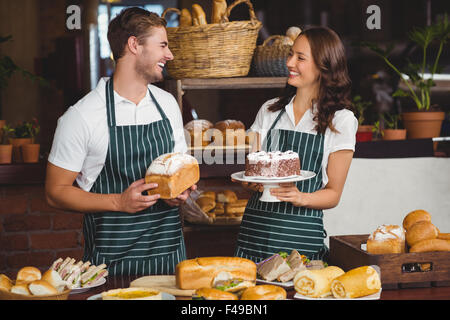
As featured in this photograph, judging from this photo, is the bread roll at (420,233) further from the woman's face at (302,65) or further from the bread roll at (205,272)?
the woman's face at (302,65)

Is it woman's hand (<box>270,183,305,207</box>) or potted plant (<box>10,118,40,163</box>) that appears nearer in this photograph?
woman's hand (<box>270,183,305,207</box>)

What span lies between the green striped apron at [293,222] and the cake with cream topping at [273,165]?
0.29 m

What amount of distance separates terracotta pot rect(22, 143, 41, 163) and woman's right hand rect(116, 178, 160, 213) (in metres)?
1.52

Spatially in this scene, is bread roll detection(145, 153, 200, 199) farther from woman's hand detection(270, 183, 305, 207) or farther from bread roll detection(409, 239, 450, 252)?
bread roll detection(409, 239, 450, 252)

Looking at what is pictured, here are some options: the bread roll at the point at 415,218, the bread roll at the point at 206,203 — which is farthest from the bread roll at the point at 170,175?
the bread roll at the point at 206,203

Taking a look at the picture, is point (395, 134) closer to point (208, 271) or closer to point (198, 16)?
point (198, 16)

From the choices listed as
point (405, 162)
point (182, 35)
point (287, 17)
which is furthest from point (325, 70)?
point (287, 17)

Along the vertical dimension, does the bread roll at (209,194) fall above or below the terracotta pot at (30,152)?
below

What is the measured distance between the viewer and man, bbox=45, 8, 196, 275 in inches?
81.0

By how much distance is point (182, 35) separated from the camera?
295 centimetres

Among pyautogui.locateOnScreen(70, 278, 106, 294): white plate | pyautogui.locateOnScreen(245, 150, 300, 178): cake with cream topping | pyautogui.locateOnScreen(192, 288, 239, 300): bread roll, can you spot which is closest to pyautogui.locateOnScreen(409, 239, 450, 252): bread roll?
pyautogui.locateOnScreen(245, 150, 300, 178): cake with cream topping

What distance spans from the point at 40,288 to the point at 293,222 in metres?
1.10

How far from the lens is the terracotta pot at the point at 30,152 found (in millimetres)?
3311
